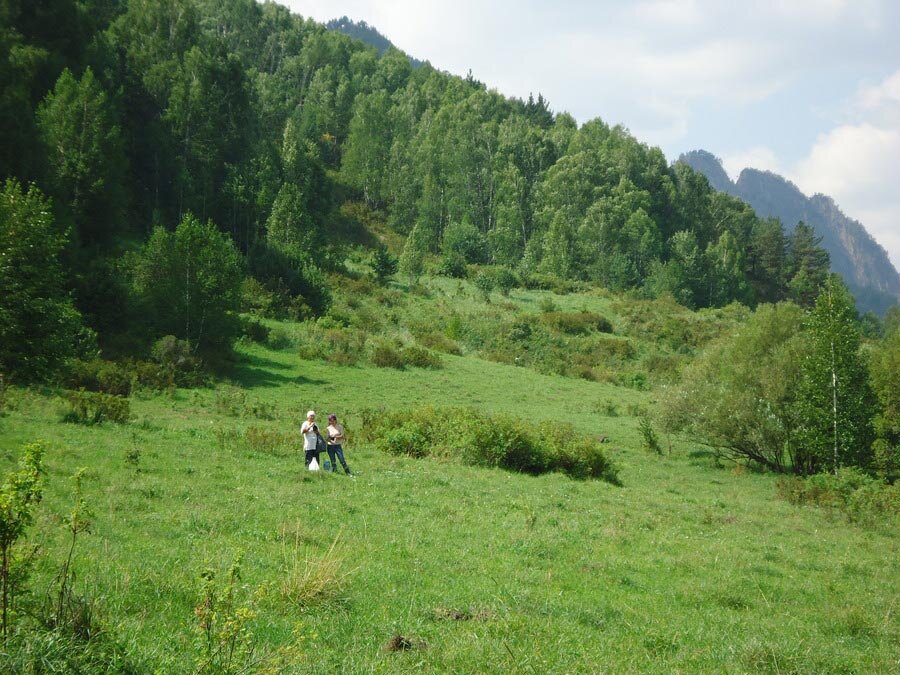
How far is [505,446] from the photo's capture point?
72.5 feet

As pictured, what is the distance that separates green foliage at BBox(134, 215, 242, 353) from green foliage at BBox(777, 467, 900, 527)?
29406 millimetres

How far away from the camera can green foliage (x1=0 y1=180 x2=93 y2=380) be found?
70.3ft

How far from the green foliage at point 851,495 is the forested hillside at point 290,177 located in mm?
29492

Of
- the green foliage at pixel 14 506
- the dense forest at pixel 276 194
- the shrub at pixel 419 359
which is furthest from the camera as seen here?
the shrub at pixel 419 359

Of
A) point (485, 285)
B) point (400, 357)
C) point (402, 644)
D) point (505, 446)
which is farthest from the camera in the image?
point (485, 285)

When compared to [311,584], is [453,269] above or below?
above

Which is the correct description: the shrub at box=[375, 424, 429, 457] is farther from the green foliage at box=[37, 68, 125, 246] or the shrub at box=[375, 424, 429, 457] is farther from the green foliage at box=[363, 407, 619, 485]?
the green foliage at box=[37, 68, 125, 246]

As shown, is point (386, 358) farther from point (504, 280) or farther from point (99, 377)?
point (504, 280)

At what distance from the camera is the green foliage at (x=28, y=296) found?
70.3ft

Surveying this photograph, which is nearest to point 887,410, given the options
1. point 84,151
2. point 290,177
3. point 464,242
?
point 84,151

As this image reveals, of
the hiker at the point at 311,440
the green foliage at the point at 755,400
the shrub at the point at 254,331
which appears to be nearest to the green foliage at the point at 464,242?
the shrub at the point at 254,331

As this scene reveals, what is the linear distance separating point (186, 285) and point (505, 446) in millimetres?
21004

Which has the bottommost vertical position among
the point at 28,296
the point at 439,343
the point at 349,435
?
the point at 349,435

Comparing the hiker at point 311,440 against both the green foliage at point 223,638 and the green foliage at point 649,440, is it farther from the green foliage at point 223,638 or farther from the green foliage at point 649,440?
the green foliage at point 649,440
